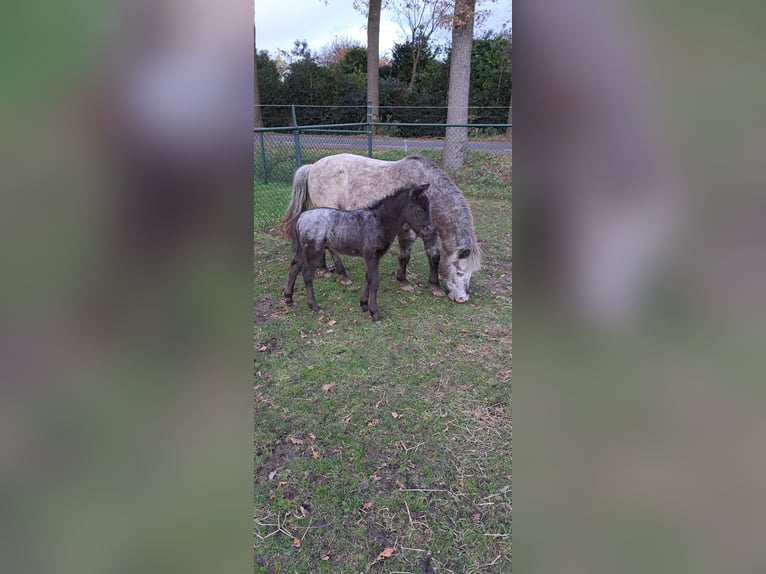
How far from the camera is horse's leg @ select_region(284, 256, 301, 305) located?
4.75 metres

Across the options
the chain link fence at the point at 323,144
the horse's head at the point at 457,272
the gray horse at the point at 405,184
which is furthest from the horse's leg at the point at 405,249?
the chain link fence at the point at 323,144

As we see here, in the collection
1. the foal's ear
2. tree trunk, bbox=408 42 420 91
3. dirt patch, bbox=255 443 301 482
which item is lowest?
dirt patch, bbox=255 443 301 482

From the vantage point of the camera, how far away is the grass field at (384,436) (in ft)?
6.44

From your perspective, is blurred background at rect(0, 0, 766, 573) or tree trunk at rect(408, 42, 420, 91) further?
tree trunk at rect(408, 42, 420, 91)

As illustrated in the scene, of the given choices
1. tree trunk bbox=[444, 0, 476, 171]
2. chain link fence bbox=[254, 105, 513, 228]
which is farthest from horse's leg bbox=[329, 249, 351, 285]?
chain link fence bbox=[254, 105, 513, 228]

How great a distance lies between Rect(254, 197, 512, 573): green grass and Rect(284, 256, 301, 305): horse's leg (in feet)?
0.50

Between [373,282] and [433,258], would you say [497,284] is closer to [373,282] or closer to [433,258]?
[433,258]

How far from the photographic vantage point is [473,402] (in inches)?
123

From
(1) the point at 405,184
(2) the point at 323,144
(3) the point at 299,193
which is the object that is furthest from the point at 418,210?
(2) the point at 323,144
